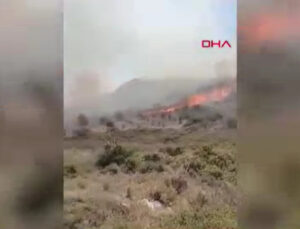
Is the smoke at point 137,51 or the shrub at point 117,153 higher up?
the smoke at point 137,51

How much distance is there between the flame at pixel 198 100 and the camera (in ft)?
8.37

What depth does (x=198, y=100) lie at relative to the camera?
2.56 m

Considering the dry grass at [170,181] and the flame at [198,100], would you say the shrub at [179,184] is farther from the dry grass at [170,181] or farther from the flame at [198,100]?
the flame at [198,100]

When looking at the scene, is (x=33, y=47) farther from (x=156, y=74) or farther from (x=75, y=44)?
(x=156, y=74)

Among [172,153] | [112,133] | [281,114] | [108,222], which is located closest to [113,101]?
[112,133]

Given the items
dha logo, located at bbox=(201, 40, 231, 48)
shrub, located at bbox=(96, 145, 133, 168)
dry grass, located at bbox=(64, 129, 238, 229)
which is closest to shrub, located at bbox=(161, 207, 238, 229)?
dry grass, located at bbox=(64, 129, 238, 229)

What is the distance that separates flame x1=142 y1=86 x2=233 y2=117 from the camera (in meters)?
2.55

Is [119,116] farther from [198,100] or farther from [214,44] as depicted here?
[214,44]

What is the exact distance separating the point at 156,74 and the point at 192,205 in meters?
0.54

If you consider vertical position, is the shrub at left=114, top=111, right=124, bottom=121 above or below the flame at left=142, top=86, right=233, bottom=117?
below

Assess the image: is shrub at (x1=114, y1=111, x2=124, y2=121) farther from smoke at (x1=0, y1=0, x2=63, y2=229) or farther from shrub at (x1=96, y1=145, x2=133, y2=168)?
smoke at (x1=0, y1=0, x2=63, y2=229)

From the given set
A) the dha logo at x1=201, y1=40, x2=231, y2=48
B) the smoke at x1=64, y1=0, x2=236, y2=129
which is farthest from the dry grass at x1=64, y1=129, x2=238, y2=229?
the dha logo at x1=201, y1=40, x2=231, y2=48

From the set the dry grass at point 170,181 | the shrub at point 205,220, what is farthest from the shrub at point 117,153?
the shrub at point 205,220

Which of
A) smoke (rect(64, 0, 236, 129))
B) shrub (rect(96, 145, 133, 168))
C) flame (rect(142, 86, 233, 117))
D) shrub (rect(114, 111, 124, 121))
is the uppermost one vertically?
smoke (rect(64, 0, 236, 129))
